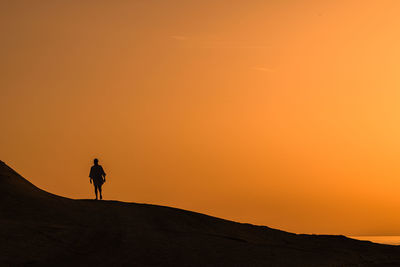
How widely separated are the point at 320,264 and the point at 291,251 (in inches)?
97.1

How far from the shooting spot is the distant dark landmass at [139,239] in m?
19.7

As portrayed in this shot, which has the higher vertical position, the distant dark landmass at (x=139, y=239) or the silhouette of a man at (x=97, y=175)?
the silhouette of a man at (x=97, y=175)

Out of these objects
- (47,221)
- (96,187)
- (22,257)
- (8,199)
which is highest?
(96,187)

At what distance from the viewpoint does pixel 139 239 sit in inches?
882

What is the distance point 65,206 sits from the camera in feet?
91.1

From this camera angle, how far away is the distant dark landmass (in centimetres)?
1974

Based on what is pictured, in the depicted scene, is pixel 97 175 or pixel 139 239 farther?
pixel 97 175

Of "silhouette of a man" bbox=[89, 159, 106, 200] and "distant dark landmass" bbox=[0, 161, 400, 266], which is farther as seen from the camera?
"silhouette of a man" bbox=[89, 159, 106, 200]

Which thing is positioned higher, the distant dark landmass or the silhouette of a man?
the silhouette of a man

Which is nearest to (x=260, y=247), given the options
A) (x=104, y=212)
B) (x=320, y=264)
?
(x=320, y=264)

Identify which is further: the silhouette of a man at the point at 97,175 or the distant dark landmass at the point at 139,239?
the silhouette of a man at the point at 97,175

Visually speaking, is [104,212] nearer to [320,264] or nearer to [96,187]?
[96,187]

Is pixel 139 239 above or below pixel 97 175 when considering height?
below

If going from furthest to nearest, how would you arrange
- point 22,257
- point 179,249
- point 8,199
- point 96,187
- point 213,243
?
1. point 96,187
2. point 8,199
3. point 213,243
4. point 179,249
5. point 22,257
